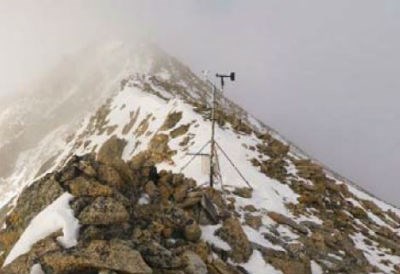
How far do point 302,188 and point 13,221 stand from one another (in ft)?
53.5

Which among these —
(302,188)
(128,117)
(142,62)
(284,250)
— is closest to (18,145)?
Answer: (142,62)

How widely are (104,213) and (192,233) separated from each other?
3.33 metres

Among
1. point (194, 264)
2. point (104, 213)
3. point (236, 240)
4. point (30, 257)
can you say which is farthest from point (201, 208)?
point (30, 257)

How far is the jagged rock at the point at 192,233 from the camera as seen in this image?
19953 millimetres

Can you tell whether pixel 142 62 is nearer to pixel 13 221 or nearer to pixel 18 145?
pixel 18 145

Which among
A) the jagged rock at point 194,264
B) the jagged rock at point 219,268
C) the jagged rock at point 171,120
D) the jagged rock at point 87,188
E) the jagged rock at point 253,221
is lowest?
the jagged rock at point 219,268

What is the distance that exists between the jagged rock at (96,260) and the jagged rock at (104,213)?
146 cm

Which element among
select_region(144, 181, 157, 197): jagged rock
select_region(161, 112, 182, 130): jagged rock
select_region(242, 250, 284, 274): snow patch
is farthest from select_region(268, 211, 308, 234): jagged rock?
select_region(161, 112, 182, 130): jagged rock

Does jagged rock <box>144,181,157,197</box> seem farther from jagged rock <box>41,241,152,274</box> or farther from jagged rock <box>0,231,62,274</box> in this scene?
jagged rock <box>41,241,152,274</box>

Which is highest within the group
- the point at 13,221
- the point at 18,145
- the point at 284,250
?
the point at 284,250

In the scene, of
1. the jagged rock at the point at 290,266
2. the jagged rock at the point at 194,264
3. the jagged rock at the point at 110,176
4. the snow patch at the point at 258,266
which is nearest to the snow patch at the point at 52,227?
the jagged rock at the point at 110,176

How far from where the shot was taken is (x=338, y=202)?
32.3 metres

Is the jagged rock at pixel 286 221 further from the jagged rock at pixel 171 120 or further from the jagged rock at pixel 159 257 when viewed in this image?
the jagged rock at pixel 171 120

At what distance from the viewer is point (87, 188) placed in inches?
794
